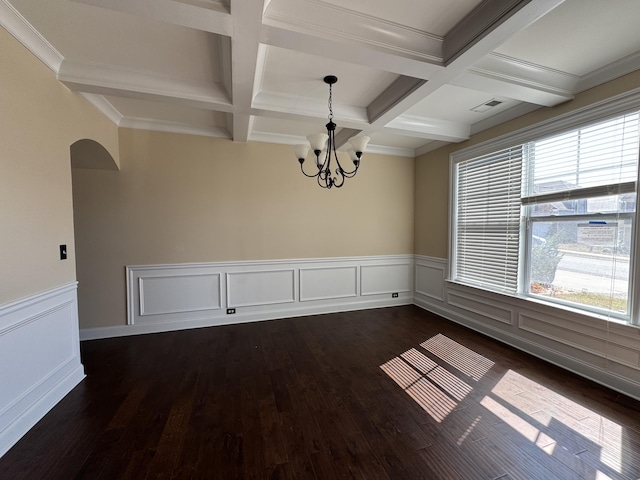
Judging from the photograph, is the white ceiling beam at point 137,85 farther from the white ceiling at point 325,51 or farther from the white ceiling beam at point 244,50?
the white ceiling beam at point 244,50

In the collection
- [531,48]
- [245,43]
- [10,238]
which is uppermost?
[531,48]

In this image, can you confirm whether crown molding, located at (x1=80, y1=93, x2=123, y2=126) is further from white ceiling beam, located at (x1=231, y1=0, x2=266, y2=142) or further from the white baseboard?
the white baseboard

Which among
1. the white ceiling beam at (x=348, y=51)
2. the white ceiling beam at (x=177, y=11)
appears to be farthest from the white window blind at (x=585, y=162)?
the white ceiling beam at (x=177, y=11)

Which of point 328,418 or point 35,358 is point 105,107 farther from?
point 328,418

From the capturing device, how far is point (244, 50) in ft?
6.06

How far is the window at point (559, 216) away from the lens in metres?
2.31

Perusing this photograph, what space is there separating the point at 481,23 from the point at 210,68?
2068 mm

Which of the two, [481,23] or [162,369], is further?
[162,369]

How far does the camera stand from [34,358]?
1998 mm

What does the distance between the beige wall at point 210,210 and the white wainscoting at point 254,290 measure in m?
0.14

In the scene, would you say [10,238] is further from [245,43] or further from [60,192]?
[245,43]

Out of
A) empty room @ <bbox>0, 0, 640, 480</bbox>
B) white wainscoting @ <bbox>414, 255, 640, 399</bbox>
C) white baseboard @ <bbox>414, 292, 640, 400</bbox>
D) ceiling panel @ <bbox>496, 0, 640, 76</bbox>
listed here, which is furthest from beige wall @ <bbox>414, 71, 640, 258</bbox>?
white baseboard @ <bbox>414, 292, 640, 400</bbox>

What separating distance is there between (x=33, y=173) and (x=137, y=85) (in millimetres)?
1076

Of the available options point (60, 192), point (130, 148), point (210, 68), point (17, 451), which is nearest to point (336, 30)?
point (210, 68)
